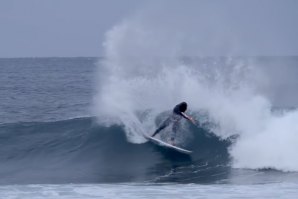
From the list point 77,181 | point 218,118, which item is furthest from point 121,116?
point 77,181

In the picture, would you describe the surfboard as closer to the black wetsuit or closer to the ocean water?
the ocean water

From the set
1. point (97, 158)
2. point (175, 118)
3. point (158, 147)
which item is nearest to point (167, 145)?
point (158, 147)

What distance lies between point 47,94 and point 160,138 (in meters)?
22.2

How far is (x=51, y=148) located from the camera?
64.1ft

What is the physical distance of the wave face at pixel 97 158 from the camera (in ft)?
52.7

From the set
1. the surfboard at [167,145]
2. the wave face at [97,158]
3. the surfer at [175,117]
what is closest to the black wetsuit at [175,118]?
the surfer at [175,117]

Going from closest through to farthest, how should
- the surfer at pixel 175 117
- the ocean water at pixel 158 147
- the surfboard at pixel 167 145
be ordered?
the ocean water at pixel 158 147 → the surfboard at pixel 167 145 → the surfer at pixel 175 117

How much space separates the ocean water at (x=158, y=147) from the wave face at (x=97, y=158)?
0.03 m

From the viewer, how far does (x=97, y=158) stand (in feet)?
59.7

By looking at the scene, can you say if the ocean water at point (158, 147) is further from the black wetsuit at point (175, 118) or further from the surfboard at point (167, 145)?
the black wetsuit at point (175, 118)

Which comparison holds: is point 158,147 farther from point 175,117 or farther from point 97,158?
point 97,158

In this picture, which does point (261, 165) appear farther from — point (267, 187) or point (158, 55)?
point (158, 55)

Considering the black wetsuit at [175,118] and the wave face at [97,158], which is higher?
the black wetsuit at [175,118]

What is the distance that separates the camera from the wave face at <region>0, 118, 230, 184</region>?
1608cm
